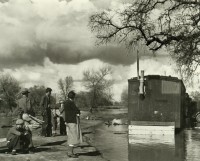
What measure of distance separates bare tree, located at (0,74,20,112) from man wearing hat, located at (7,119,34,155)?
86.0 m

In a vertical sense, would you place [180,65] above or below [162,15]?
below

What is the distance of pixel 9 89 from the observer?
103 meters

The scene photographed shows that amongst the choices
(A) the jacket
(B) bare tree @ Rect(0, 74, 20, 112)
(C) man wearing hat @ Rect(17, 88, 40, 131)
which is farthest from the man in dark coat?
(B) bare tree @ Rect(0, 74, 20, 112)

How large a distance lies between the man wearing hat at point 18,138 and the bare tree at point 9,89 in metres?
86.0

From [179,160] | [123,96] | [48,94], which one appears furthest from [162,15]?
[123,96]

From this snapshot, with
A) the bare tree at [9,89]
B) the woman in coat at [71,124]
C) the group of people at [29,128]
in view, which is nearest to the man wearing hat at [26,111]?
the group of people at [29,128]

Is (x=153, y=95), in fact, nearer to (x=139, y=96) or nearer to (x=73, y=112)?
(x=139, y=96)

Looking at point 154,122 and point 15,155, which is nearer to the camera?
point 15,155

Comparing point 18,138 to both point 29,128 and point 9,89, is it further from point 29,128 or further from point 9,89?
point 9,89

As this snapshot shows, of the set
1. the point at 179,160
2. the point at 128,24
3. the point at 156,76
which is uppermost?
the point at 128,24

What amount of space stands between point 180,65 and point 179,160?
7850 mm

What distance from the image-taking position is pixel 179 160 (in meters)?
12.1

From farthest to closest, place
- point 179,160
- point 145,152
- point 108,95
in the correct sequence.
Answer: point 108,95, point 145,152, point 179,160

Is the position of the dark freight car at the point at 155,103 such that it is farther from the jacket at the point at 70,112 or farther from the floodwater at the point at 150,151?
the jacket at the point at 70,112
